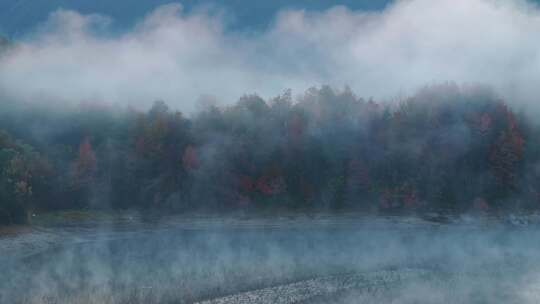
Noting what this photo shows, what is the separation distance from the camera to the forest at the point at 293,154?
3425cm

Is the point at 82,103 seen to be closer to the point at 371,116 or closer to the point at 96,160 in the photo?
the point at 96,160

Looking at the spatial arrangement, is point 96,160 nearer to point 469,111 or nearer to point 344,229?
point 344,229

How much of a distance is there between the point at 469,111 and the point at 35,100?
2692 centimetres

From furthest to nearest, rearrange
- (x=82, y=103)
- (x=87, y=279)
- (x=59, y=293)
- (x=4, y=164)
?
(x=82, y=103) → (x=4, y=164) → (x=87, y=279) → (x=59, y=293)

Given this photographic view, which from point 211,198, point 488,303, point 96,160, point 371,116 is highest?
point 371,116

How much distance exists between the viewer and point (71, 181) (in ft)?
109

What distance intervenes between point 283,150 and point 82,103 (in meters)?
12.8

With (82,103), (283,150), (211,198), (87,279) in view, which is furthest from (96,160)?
(87,279)

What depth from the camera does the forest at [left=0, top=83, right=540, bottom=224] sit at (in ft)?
112

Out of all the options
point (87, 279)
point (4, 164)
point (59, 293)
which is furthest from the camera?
point (4, 164)

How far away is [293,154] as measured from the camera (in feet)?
118

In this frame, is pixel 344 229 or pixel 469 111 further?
pixel 469 111

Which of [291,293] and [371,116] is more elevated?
[371,116]

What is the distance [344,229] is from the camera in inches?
1238
